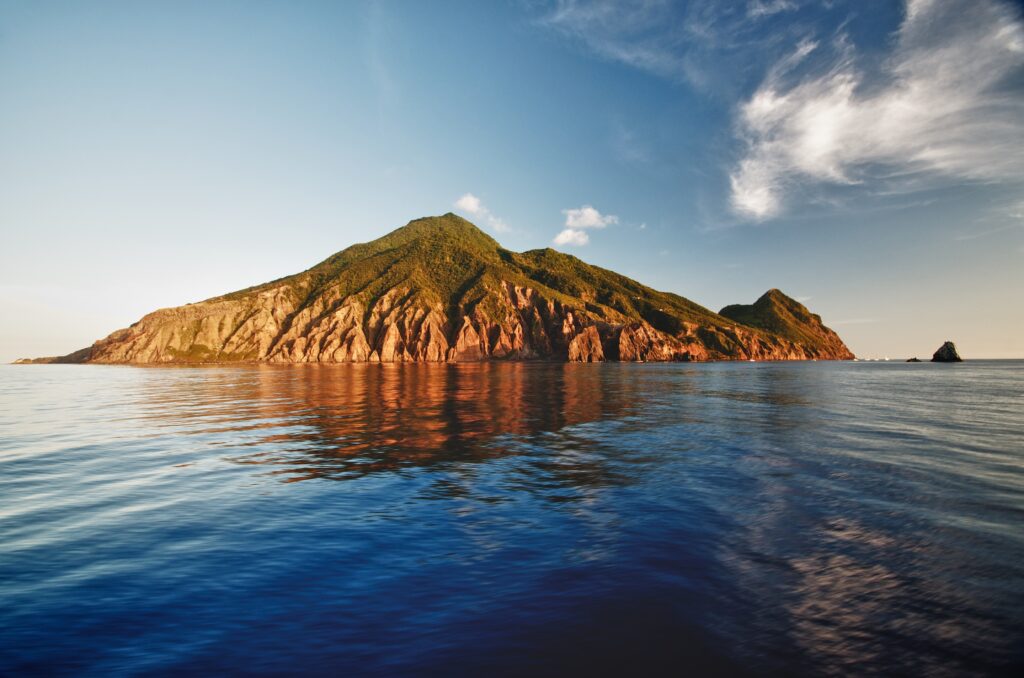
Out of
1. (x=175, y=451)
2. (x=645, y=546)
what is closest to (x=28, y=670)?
(x=645, y=546)

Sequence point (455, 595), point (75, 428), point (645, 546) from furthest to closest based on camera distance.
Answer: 1. point (75, 428)
2. point (645, 546)
3. point (455, 595)

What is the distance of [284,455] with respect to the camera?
24.6 m

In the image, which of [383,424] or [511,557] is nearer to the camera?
[511,557]

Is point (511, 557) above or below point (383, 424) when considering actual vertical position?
below

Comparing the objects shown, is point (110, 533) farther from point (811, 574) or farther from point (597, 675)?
point (811, 574)

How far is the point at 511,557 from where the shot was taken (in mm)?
11883

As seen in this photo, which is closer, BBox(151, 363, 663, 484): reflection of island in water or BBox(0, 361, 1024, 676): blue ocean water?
BBox(0, 361, 1024, 676): blue ocean water

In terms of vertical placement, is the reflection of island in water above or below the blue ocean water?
above

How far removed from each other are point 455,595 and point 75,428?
134ft

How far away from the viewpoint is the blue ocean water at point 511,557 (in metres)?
7.95

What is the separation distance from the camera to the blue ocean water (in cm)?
795

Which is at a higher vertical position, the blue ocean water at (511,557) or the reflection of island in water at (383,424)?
the reflection of island in water at (383,424)

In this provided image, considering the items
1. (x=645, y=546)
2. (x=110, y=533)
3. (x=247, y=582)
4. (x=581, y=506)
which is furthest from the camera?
(x=581, y=506)

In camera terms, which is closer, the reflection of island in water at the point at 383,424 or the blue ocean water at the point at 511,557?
the blue ocean water at the point at 511,557
